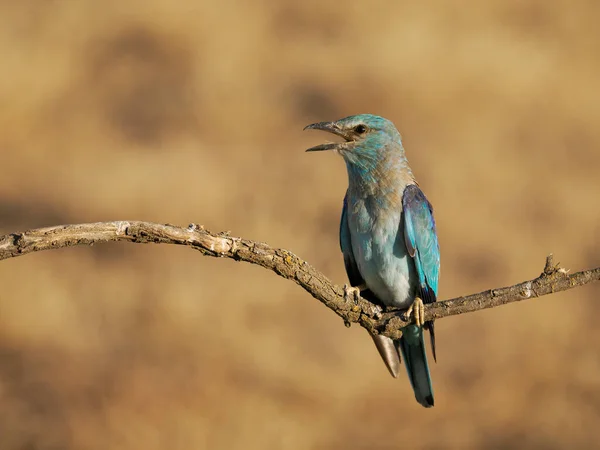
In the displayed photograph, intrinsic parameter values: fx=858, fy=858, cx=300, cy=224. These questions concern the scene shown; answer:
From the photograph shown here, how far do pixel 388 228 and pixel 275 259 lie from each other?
4.73 ft

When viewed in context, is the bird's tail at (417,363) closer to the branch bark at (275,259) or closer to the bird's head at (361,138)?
the branch bark at (275,259)

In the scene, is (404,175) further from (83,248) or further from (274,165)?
(83,248)

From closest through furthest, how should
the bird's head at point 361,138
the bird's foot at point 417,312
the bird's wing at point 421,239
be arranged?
1. the bird's foot at point 417,312
2. the bird's wing at point 421,239
3. the bird's head at point 361,138

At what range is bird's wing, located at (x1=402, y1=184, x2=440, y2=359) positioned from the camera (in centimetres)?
492

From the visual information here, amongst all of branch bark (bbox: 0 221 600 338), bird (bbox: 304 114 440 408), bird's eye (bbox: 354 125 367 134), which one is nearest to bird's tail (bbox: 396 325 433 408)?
bird (bbox: 304 114 440 408)

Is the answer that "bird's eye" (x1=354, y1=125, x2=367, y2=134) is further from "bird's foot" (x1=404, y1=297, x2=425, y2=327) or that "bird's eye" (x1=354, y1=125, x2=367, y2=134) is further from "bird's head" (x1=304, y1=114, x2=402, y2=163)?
"bird's foot" (x1=404, y1=297, x2=425, y2=327)

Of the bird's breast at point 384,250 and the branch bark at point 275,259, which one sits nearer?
the branch bark at point 275,259

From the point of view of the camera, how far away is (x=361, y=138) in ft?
16.8

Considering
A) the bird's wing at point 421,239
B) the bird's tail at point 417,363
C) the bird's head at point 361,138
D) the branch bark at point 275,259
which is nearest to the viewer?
the branch bark at point 275,259

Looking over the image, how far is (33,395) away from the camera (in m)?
8.28

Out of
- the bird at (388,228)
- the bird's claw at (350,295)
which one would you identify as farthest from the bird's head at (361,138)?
Result: the bird's claw at (350,295)

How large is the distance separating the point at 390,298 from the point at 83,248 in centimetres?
441

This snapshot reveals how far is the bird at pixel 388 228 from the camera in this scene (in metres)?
4.96

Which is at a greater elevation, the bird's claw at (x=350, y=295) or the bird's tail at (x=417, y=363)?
the bird's claw at (x=350, y=295)
